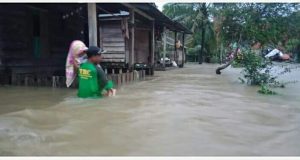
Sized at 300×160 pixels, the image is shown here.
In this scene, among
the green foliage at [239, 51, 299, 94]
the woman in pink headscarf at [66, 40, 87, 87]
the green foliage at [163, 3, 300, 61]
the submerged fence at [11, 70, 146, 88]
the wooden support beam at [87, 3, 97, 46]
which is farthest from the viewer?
the green foliage at [163, 3, 300, 61]

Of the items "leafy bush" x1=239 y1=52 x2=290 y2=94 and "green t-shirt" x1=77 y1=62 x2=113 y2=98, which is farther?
"leafy bush" x1=239 y1=52 x2=290 y2=94

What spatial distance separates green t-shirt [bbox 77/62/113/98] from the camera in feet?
21.7

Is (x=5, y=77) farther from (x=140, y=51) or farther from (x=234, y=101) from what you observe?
(x=140, y=51)

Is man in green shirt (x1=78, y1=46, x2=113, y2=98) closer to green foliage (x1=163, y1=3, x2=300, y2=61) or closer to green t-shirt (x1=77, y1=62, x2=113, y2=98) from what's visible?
green t-shirt (x1=77, y1=62, x2=113, y2=98)

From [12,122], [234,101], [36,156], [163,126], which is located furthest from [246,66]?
[36,156]

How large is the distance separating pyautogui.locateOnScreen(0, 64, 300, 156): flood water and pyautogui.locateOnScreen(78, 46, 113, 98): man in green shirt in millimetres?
185

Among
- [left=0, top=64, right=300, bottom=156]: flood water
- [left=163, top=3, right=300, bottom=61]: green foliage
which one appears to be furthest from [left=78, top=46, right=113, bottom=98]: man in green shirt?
[left=163, top=3, right=300, bottom=61]: green foliage

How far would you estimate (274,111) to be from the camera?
7191 mm

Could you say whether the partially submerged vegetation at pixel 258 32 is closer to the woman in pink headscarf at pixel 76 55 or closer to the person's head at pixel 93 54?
the woman in pink headscarf at pixel 76 55

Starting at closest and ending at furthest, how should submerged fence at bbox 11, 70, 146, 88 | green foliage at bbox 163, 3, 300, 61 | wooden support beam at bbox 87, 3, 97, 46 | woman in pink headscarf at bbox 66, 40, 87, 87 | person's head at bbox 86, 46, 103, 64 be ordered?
person's head at bbox 86, 46, 103, 64 < woman in pink headscarf at bbox 66, 40, 87, 87 < wooden support beam at bbox 87, 3, 97, 46 < submerged fence at bbox 11, 70, 146, 88 < green foliage at bbox 163, 3, 300, 61

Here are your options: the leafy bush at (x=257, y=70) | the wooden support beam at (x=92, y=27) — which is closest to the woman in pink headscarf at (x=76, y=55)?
the wooden support beam at (x=92, y=27)

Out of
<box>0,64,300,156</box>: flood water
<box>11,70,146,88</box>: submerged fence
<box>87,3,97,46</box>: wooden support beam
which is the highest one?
<box>87,3,97,46</box>: wooden support beam

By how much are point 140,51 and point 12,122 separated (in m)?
15.4

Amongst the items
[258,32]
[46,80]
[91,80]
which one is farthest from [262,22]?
[91,80]
